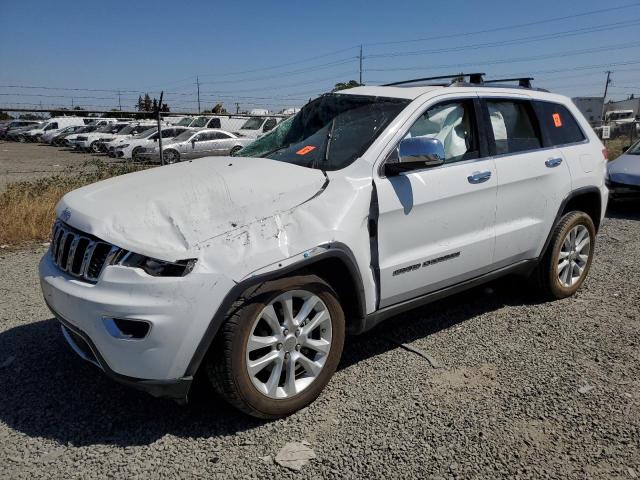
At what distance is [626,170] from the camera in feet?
30.5

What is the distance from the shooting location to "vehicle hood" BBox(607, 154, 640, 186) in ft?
29.8

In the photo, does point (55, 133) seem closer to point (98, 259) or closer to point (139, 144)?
point (139, 144)

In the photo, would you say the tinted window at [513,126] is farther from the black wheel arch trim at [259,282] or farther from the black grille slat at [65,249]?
the black grille slat at [65,249]

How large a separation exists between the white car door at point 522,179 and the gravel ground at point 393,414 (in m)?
0.69

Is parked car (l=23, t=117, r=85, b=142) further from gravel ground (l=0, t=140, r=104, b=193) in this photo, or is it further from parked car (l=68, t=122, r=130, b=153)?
parked car (l=68, t=122, r=130, b=153)

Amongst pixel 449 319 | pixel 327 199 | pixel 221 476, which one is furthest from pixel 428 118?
pixel 221 476

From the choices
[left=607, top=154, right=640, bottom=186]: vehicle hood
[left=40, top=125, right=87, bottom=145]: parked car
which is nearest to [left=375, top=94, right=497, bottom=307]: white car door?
[left=607, top=154, right=640, bottom=186]: vehicle hood

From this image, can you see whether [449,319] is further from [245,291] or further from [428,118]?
[245,291]

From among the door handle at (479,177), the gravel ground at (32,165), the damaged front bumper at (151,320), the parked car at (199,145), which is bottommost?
the gravel ground at (32,165)

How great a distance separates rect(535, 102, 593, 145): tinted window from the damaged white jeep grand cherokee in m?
0.04

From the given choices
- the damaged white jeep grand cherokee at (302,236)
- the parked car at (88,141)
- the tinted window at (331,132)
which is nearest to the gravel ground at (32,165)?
the parked car at (88,141)

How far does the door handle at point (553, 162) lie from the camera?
4.37m

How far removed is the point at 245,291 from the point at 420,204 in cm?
134

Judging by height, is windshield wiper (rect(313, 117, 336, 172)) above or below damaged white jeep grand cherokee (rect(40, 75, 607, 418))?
above
